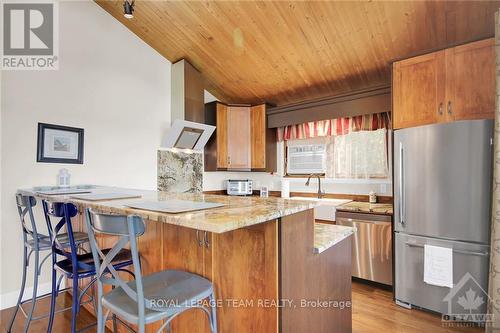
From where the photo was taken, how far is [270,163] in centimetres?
412

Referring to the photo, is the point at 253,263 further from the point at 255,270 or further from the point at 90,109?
the point at 90,109

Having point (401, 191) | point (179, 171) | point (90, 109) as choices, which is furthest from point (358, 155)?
point (90, 109)

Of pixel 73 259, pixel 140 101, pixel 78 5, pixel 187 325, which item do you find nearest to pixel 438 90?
pixel 187 325

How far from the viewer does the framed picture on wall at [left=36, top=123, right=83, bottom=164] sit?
8.50 ft

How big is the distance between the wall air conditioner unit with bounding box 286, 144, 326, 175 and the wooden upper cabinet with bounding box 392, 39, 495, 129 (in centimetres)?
145

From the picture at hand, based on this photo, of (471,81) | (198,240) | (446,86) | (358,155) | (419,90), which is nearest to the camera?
(198,240)

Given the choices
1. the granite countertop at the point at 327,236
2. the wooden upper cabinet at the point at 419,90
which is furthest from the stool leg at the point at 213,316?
the wooden upper cabinet at the point at 419,90

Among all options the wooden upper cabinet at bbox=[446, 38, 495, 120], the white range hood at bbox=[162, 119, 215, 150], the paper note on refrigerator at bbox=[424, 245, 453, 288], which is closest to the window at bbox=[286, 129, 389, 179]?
the wooden upper cabinet at bbox=[446, 38, 495, 120]

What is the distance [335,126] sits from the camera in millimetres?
3600

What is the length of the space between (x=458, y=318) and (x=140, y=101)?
392 cm

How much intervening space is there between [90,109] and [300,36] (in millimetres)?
2448

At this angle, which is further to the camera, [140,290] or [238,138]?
[238,138]

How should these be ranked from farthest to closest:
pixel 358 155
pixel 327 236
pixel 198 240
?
pixel 358 155
pixel 327 236
pixel 198 240

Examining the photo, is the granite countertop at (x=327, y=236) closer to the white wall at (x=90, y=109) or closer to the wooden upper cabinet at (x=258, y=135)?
the wooden upper cabinet at (x=258, y=135)
